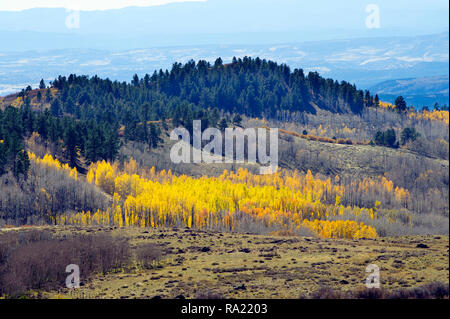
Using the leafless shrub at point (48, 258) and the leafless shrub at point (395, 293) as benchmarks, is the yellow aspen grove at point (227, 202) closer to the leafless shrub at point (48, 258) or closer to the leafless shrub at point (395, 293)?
the leafless shrub at point (48, 258)

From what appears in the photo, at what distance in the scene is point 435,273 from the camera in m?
42.5

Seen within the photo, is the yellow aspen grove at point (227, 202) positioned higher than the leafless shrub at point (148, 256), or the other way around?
the leafless shrub at point (148, 256)

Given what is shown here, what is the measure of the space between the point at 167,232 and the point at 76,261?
62.6ft

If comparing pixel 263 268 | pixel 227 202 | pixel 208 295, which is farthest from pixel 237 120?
pixel 208 295

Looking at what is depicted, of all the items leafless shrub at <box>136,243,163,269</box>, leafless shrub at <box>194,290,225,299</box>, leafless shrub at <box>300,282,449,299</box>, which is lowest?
leafless shrub at <box>136,243,163,269</box>

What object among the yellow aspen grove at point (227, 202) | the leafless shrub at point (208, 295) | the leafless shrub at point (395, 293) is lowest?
the yellow aspen grove at point (227, 202)

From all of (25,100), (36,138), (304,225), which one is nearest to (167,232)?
(304,225)

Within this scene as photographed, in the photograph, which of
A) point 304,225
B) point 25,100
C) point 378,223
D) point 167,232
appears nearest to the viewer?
point 167,232

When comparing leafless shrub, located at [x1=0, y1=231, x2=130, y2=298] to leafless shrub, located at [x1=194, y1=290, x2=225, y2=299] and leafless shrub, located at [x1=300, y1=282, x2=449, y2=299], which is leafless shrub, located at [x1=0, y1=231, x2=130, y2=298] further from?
leafless shrub, located at [x1=300, y1=282, x2=449, y2=299]

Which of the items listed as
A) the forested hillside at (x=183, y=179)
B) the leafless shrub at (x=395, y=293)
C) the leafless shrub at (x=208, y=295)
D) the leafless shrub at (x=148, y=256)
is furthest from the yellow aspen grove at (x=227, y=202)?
the leafless shrub at (x=395, y=293)

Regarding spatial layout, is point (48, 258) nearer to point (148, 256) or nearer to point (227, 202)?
point (148, 256)

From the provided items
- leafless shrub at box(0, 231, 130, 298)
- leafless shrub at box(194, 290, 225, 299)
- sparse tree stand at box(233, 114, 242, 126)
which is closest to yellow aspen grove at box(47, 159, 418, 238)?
leafless shrub at box(0, 231, 130, 298)
